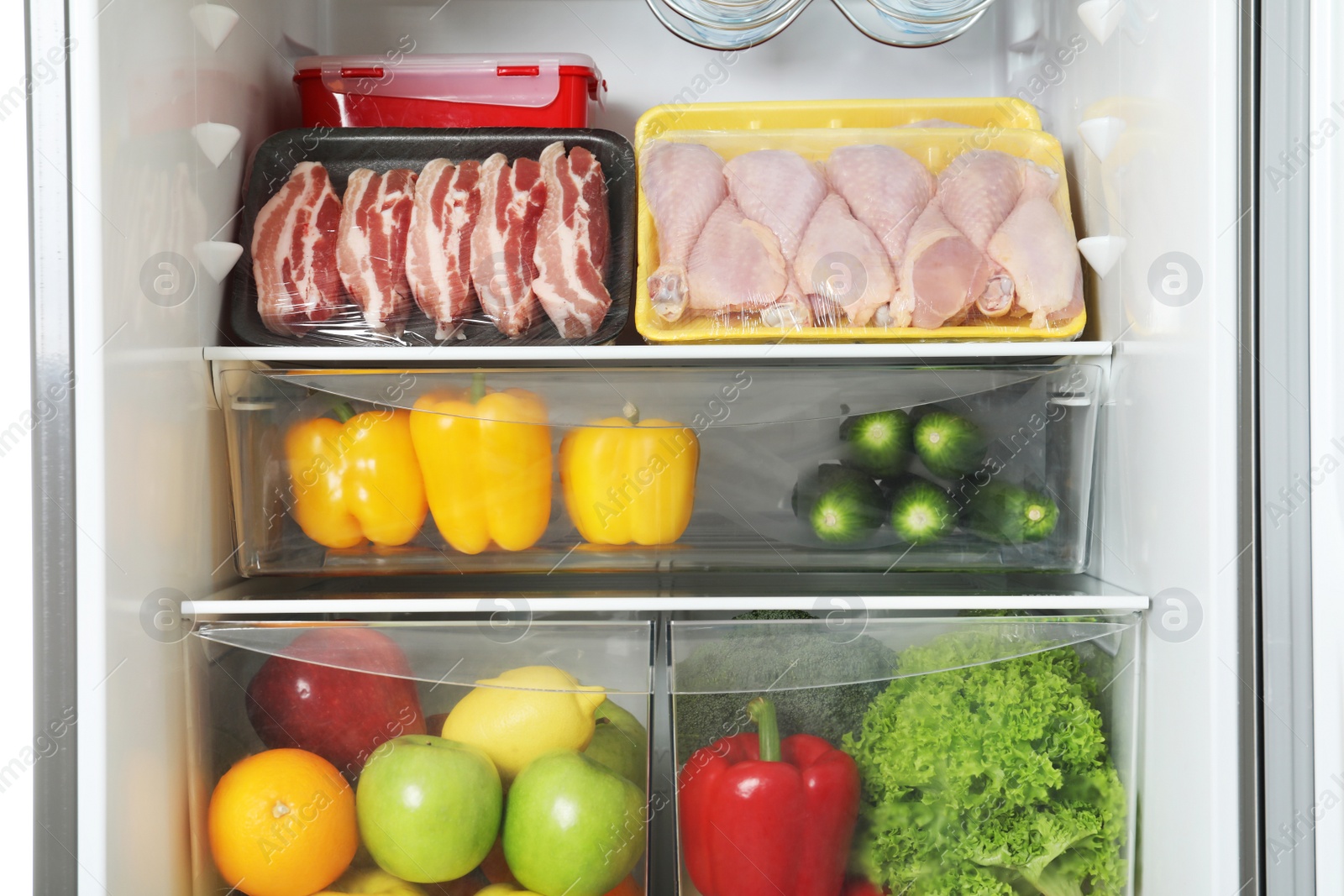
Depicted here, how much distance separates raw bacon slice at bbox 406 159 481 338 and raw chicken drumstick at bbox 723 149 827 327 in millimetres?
323

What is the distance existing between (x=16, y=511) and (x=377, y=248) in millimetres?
449

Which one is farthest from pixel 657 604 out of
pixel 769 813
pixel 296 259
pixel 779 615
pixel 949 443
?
pixel 296 259

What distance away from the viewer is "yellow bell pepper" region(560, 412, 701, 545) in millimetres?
923

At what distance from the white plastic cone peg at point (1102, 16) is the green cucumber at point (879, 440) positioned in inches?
19.8

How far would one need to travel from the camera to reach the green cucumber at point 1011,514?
94 cm

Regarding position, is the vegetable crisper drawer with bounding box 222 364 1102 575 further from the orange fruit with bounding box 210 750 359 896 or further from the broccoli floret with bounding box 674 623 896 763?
the orange fruit with bounding box 210 750 359 896

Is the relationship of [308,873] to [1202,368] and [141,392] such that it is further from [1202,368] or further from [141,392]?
[1202,368]

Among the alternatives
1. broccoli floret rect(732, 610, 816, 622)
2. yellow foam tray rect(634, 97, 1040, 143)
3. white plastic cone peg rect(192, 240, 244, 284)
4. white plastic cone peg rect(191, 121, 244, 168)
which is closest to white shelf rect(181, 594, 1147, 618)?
broccoli floret rect(732, 610, 816, 622)

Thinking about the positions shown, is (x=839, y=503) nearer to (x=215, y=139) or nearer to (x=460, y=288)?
(x=460, y=288)

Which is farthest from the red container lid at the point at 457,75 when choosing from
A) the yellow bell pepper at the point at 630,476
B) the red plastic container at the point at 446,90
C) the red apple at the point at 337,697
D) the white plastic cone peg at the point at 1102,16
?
the red apple at the point at 337,697

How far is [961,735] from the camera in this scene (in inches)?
35.2

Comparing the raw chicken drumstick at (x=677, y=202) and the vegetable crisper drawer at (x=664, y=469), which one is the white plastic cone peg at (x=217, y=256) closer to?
the vegetable crisper drawer at (x=664, y=469)

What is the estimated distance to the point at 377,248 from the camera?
993 millimetres

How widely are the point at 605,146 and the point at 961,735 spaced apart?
824mm
